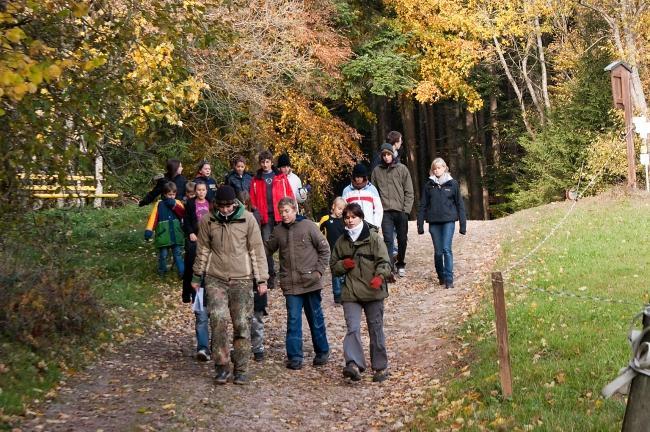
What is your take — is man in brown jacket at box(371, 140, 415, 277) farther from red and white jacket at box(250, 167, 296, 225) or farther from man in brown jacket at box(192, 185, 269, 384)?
man in brown jacket at box(192, 185, 269, 384)

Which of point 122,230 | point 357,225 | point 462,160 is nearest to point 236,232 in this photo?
point 357,225

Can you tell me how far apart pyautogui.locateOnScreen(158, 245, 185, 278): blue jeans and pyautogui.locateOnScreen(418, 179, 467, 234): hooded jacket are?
4.42m

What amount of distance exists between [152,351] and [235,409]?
10.0ft

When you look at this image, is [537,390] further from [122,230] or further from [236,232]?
[122,230]

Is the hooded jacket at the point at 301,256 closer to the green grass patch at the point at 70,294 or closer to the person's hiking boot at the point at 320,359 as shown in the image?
the person's hiking boot at the point at 320,359

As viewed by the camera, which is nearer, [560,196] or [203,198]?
[203,198]

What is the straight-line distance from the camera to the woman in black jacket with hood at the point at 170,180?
48.8 ft

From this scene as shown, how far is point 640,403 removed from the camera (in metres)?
4.51

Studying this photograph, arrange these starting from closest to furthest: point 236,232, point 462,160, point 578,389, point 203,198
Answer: point 578,389 → point 236,232 → point 203,198 → point 462,160

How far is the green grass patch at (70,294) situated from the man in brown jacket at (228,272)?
1.91 metres

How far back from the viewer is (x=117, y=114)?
432 inches

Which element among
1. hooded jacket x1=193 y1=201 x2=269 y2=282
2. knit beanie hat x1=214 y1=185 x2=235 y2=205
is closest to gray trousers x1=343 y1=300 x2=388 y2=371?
hooded jacket x1=193 y1=201 x2=269 y2=282

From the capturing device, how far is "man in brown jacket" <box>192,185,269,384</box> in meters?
9.79

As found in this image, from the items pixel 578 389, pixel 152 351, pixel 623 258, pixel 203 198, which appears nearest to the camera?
pixel 578 389
